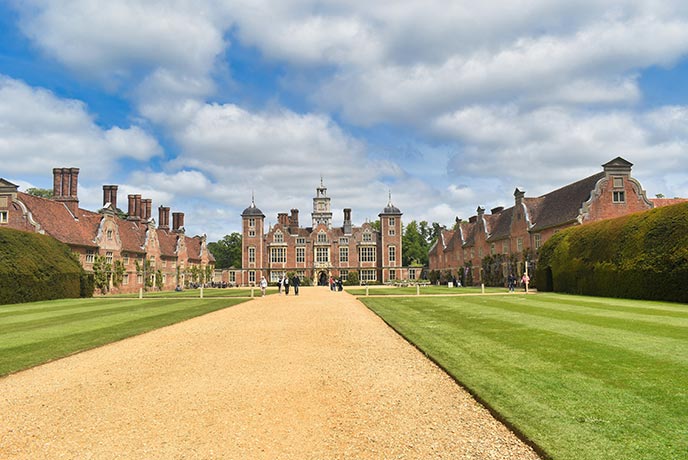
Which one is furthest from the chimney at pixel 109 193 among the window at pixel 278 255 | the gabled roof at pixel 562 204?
the gabled roof at pixel 562 204

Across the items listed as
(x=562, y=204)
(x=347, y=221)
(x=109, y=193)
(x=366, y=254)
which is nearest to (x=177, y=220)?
(x=109, y=193)

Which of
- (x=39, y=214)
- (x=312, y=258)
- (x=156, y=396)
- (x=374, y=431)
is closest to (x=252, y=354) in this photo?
(x=156, y=396)

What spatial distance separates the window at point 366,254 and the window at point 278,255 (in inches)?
408

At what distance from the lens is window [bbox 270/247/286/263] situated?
2670 inches

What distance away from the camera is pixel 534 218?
4256 cm

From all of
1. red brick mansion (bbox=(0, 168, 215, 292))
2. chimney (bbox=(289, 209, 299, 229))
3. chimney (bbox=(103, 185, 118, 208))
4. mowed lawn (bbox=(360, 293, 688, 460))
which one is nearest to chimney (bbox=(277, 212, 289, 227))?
chimney (bbox=(289, 209, 299, 229))

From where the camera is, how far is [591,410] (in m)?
5.47

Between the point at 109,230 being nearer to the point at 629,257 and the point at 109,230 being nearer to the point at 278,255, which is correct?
the point at 278,255

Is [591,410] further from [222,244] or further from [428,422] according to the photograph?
[222,244]

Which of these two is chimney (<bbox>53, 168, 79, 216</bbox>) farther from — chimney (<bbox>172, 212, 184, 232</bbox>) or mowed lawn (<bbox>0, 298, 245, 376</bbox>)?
mowed lawn (<bbox>0, 298, 245, 376</bbox>)

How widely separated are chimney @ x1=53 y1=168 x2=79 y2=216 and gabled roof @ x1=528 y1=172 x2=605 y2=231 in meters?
39.4

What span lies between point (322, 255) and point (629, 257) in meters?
47.7

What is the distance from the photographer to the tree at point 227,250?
99.0 meters

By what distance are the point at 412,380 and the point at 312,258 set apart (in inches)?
2393
